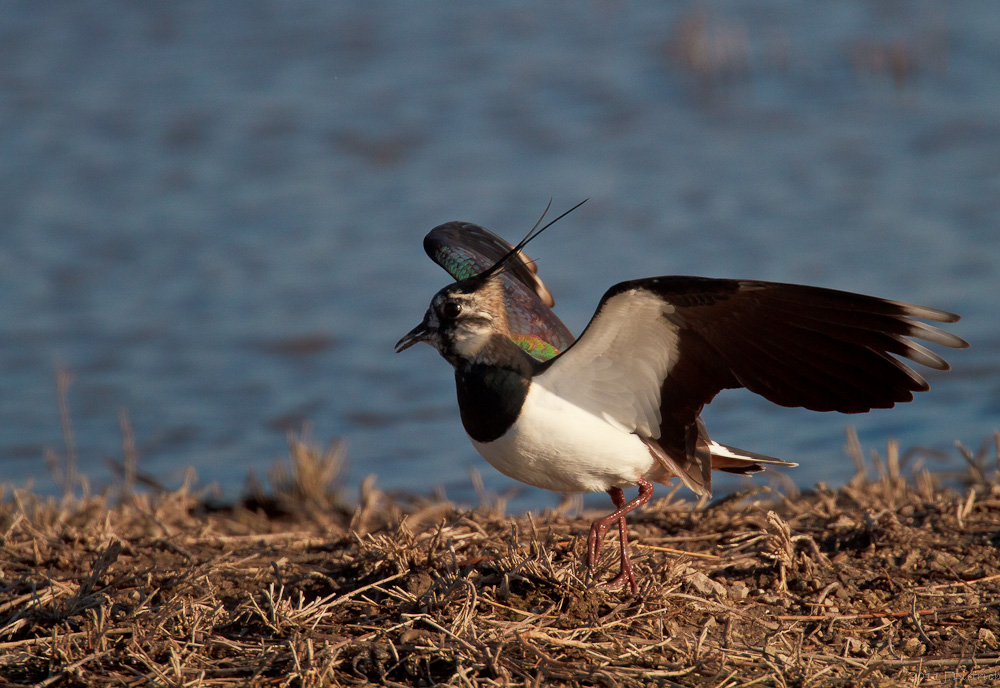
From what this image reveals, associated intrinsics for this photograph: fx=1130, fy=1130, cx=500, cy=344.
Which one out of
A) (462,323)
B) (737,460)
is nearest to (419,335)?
(462,323)

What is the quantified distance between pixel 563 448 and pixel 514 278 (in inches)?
49.7

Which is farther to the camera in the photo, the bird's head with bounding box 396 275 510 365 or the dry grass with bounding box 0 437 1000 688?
the bird's head with bounding box 396 275 510 365

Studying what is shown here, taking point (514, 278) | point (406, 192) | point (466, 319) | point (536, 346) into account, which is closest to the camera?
point (466, 319)

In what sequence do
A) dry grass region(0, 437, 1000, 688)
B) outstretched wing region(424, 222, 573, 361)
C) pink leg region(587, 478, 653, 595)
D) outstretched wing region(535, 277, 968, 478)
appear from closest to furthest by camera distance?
dry grass region(0, 437, 1000, 688), outstretched wing region(535, 277, 968, 478), pink leg region(587, 478, 653, 595), outstretched wing region(424, 222, 573, 361)

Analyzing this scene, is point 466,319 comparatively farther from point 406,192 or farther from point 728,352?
point 406,192

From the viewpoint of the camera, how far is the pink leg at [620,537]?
350cm

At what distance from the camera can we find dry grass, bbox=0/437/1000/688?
10.2 feet

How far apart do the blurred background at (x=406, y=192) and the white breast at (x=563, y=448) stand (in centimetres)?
251

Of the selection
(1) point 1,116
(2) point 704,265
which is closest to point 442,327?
(2) point 704,265

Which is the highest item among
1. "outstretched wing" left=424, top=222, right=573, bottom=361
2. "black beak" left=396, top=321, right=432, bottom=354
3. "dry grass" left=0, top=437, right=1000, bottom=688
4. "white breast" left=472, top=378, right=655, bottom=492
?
"outstretched wing" left=424, top=222, right=573, bottom=361

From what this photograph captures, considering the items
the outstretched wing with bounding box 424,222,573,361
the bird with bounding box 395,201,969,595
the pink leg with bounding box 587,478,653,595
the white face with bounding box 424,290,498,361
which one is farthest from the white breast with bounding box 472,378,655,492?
the outstretched wing with bounding box 424,222,573,361

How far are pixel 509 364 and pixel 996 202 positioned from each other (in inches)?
257

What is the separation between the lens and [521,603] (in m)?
3.40

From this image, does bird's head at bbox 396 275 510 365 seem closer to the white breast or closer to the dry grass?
the white breast
